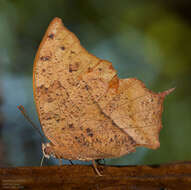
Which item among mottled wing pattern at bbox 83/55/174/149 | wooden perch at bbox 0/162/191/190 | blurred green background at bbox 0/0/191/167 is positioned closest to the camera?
wooden perch at bbox 0/162/191/190

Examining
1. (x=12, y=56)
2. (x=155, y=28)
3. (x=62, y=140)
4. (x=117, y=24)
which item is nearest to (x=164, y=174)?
(x=62, y=140)

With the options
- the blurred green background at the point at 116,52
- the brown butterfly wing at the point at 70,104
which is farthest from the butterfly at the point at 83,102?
the blurred green background at the point at 116,52

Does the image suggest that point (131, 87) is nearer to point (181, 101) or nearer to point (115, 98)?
point (115, 98)

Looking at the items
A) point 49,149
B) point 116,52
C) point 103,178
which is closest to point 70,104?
point 49,149

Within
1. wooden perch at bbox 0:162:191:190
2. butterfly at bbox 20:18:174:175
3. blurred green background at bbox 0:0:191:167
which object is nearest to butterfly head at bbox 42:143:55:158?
butterfly at bbox 20:18:174:175

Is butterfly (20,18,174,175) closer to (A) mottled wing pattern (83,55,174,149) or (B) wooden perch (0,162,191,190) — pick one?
(A) mottled wing pattern (83,55,174,149)
